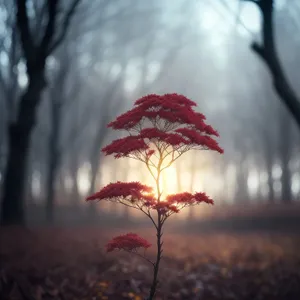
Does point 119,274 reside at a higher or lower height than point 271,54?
lower

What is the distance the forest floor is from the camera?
507cm

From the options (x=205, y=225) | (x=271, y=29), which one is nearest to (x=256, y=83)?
(x=205, y=225)

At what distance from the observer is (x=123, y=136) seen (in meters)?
17.8

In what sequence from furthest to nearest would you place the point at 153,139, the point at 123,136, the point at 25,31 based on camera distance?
the point at 123,136, the point at 25,31, the point at 153,139

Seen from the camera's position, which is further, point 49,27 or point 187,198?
point 49,27

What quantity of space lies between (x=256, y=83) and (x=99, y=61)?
41.9ft

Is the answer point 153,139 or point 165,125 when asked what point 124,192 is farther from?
point 165,125

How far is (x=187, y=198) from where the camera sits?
3.87m

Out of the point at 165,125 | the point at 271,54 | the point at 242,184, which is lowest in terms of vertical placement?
the point at 165,125

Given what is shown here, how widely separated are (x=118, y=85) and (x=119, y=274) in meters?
16.8

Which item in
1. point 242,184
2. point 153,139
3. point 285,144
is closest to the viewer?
point 153,139

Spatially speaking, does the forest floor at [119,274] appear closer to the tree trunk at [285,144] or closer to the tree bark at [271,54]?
the tree bark at [271,54]

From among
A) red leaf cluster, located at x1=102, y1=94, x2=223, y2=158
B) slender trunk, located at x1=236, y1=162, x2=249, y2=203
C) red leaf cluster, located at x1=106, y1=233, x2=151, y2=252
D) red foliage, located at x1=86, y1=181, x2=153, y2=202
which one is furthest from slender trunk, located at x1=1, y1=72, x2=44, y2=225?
slender trunk, located at x1=236, y1=162, x2=249, y2=203

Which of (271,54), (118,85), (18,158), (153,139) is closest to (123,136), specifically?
(118,85)
